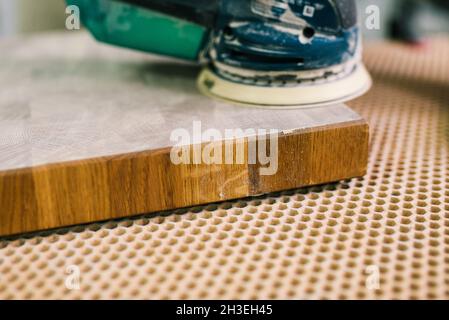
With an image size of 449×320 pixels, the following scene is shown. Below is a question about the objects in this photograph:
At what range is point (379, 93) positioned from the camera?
1.00 meters

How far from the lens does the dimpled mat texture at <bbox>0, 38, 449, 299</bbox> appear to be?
0.51 m

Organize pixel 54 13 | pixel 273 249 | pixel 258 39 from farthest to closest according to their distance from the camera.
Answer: pixel 54 13 < pixel 258 39 < pixel 273 249

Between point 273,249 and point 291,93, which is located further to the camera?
point 291,93

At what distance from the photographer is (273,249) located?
0.57m

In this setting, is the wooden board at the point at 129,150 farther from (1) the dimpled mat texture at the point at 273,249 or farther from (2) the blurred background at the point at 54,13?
(2) the blurred background at the point at 54,13

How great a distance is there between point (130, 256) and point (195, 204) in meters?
0.11

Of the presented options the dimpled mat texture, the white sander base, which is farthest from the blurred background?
the dimpled mat texture

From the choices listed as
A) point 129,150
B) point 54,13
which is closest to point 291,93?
point 129,150

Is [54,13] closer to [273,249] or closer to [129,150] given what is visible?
[129,150]

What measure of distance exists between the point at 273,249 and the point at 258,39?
32 cm

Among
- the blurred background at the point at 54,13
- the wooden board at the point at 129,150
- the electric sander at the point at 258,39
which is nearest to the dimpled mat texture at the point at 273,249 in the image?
the wooden board at the point at 129,150

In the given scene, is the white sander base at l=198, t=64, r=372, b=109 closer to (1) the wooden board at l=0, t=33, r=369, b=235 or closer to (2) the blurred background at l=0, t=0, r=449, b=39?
(1) the wooden board at l=0, t=33, r=369, b=235

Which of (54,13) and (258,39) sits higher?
(258,39)
